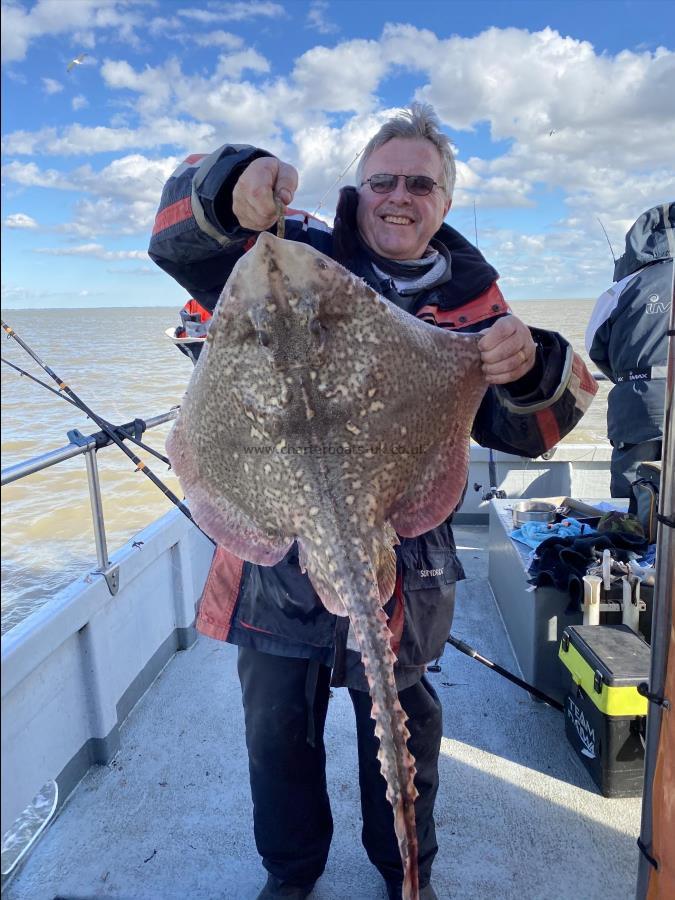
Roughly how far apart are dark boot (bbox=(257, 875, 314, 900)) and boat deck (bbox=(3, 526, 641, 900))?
0.38 ft

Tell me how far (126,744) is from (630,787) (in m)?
2.56

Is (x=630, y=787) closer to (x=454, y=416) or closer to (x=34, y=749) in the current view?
(x=454, y=416)

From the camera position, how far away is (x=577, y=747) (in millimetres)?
3285

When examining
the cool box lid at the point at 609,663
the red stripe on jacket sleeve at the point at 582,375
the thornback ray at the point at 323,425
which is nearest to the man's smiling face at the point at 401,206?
the thornback ray at the point at 323,425

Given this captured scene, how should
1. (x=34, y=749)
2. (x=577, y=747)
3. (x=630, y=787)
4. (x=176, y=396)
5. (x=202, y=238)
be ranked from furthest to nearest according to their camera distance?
(x=176, y=396) → (x=577, y=747) → (x=630, y=787) → (x=34, y=749) → (x=202, y=238)

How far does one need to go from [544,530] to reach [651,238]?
2.46 metres

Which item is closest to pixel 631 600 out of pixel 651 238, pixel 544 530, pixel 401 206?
pixel 544 530

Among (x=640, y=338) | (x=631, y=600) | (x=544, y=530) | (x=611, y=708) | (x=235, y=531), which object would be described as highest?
(x=640, y=338)

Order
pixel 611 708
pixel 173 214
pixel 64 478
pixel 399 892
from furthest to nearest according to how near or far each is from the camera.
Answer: pixel 64 478 → pixel 611 708 → pixel 399 892 → pixel 173 214

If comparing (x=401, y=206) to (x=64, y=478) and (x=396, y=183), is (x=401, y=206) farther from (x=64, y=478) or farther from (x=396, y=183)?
(x=64, y=478)

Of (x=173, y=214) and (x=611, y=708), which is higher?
(x=173, y=214)

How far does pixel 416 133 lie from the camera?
7.94 feet

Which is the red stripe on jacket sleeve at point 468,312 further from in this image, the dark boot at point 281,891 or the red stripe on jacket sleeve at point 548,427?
the dark boot at point 281,891

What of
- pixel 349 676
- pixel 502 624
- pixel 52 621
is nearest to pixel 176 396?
pixel 502 624
